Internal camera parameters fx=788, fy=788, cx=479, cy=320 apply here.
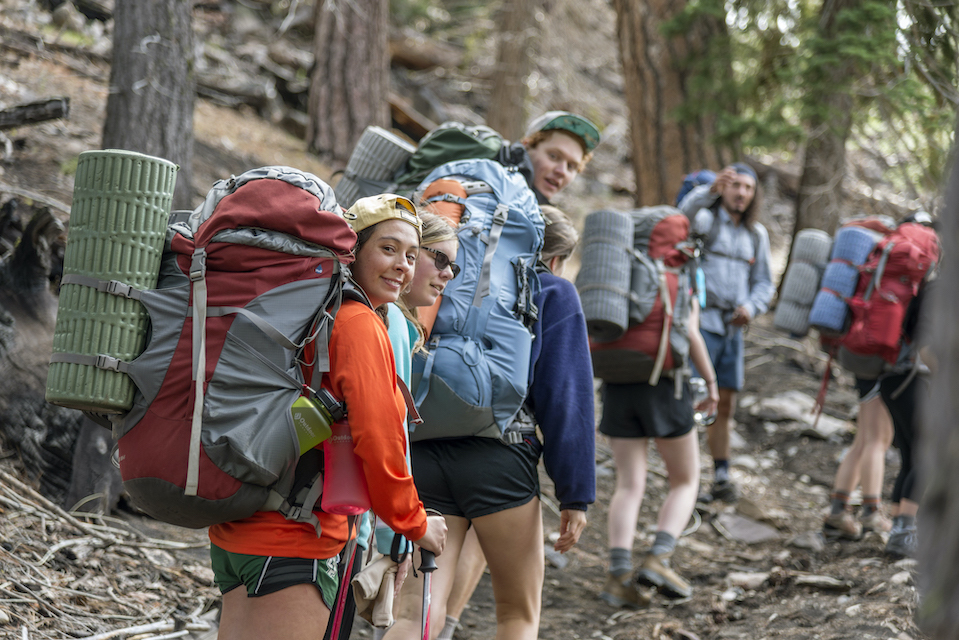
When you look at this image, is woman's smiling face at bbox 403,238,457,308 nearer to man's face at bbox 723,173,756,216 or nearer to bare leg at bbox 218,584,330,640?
bare leg at bbox 218,584,330,640

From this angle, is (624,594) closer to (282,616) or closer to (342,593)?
(342,593)

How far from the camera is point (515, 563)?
3031mm

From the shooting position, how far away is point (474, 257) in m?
2.97

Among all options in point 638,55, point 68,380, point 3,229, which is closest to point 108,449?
point 3,229

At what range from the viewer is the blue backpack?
2844 mm

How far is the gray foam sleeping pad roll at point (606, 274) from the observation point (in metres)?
4.77

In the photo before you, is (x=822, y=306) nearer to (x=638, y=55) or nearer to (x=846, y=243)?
(x=846, y=243)

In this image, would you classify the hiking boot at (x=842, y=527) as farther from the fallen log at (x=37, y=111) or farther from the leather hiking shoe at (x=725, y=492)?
the fallen log at (x=37, y=111)

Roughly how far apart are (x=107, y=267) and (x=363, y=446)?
0.87 meters

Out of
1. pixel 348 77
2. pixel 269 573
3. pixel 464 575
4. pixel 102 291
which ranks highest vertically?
pixel 348 77

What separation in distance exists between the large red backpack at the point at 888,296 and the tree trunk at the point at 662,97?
4.66 m

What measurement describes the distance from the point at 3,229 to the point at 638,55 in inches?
319

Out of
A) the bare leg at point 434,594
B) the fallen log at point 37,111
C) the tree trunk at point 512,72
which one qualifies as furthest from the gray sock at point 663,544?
the tree trunk at point 512,72

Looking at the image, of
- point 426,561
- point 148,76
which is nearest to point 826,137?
point 148,76
